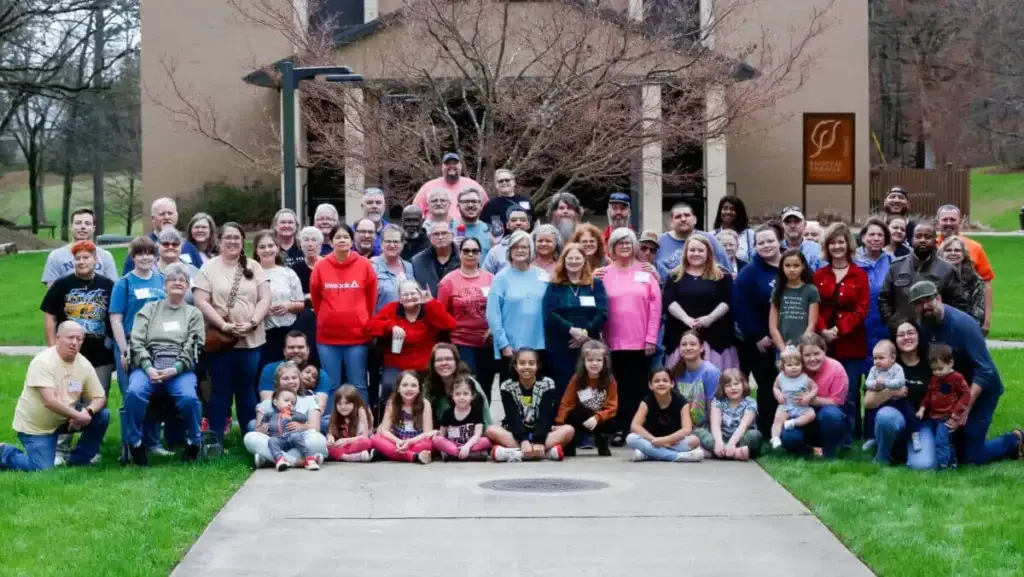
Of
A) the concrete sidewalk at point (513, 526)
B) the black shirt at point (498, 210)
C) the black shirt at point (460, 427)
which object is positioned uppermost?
the black shirt at point (498, 210)

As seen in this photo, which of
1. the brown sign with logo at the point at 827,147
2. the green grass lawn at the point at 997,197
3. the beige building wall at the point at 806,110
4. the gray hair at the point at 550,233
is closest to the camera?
the gray hair at the point at 550,233

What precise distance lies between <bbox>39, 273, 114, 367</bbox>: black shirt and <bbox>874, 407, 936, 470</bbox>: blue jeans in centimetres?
569

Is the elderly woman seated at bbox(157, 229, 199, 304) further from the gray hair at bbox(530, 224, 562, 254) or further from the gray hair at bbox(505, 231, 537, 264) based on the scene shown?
the gray hair at bbox(530, 224, 562, 254)

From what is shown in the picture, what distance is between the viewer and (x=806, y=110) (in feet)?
116

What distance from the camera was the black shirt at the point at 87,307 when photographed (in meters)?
11.0

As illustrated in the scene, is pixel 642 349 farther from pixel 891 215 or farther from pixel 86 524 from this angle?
pixel 86 524

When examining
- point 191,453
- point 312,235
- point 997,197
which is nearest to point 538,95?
point 312,235

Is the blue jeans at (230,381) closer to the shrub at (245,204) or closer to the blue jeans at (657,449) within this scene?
the blue jeans at (657,449)

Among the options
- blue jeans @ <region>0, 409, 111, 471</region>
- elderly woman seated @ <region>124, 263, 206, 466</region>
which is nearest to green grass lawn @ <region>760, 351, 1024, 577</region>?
elderly woman seated @ <region>124, 263, 206, 466</region>

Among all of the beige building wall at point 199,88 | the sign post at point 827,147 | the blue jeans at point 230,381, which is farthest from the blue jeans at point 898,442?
the beige building wall at point 199,88

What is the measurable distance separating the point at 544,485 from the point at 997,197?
56.8m

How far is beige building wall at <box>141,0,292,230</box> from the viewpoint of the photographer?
34.6m

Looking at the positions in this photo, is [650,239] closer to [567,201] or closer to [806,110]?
[567,201]

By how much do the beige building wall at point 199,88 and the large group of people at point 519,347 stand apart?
2321 cm
